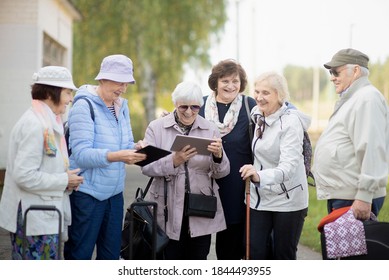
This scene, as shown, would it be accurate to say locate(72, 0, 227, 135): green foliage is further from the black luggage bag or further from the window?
the black luggage bag

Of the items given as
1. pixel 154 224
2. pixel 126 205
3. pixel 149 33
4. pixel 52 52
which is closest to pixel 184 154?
pixel 154 224

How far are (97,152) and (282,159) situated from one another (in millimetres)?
1107

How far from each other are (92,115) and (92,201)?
0.52 metres

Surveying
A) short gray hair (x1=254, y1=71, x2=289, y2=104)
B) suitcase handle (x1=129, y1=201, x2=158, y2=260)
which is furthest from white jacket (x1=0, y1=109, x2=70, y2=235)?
short gray hair (x1=254, y1=71, x2=289, y2=104)

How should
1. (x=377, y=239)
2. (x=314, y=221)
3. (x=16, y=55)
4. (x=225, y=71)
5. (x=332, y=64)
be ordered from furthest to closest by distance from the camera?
(x=16, y=55)
(x=314, y=221)
(x=225, y=71)
(x=332, y=64)
(x=377, y=239)

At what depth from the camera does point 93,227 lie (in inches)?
161

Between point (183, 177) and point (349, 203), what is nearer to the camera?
point (349, 203)

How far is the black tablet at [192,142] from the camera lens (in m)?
3.93

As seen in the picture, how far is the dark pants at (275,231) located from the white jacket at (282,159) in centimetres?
5

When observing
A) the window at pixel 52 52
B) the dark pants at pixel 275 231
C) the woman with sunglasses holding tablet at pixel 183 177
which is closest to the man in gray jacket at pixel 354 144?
the dark pants at pixel 275 231

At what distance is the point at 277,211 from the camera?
4.19m

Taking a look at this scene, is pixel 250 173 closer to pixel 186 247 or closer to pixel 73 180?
pixel 186 247

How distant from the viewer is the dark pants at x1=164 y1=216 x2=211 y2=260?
14.1 ft
